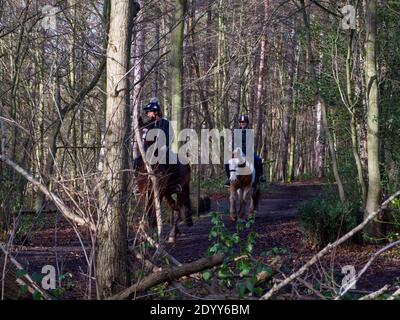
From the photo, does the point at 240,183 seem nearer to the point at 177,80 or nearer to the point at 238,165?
the point at 238,165

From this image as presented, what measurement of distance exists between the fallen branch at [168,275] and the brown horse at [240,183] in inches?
322

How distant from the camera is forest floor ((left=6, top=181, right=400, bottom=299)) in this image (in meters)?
7.36

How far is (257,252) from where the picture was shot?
37.0 ft

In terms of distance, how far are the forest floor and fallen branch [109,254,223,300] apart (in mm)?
446

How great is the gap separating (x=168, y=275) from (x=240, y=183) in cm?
880

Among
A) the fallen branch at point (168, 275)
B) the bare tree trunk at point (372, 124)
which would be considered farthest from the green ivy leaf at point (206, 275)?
the bare tree trunk at point (372, 124)

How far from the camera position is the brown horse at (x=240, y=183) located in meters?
14.8

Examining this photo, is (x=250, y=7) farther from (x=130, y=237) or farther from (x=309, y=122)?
(x=309, y=122)

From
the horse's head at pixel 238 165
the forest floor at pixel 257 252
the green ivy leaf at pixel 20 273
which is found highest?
the horse's head at pixel 238 165

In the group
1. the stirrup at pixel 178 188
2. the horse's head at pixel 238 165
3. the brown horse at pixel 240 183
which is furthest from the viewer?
the brown horse at pixel 240 183

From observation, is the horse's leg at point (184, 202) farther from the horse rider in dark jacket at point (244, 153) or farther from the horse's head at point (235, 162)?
the horse rider in dark jacket at point (244, 153)

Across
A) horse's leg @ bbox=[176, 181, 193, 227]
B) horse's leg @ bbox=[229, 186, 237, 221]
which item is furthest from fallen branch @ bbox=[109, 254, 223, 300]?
horse's leg @ bbox=[229, 186, 237, 221]

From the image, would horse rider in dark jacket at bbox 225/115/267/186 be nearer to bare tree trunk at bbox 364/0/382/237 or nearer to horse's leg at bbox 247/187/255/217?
horse's leg at bbox 247/187/255/217
